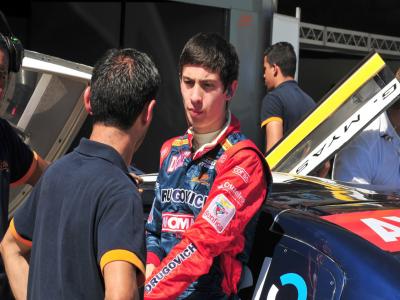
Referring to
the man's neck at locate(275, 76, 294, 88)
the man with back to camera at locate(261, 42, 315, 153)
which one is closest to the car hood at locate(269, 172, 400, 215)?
the man with back to camera at locate(261, 42, 315, 153)

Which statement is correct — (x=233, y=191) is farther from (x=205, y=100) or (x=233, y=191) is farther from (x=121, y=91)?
(x=121, y=91)

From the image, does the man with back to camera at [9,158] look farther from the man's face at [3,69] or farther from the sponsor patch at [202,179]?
the sponsor patch at [202,179]

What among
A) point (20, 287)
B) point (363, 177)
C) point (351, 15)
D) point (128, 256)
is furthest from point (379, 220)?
point (351, 15)

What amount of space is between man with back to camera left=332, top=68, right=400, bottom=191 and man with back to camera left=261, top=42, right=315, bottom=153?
0.85 meters

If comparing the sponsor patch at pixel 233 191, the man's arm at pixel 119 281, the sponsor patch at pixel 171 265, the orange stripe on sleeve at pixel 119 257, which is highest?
the sponsor patch at pixel 233 191

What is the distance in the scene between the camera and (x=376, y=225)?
187 centimetres

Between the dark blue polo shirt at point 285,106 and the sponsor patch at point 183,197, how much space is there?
7.05 feet

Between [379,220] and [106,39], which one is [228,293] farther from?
[106,39]

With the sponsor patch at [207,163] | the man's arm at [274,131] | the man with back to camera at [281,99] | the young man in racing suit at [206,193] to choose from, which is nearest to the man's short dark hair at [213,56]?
the young man in racing suit at [206,193]

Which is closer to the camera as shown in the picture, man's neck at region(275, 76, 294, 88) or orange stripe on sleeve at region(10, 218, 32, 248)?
orange stripe on sleeve at region(10, 218, 32, 248)

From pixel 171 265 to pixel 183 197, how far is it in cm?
26

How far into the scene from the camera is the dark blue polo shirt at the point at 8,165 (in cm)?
213

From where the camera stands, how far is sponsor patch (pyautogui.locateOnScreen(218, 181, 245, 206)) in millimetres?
1864

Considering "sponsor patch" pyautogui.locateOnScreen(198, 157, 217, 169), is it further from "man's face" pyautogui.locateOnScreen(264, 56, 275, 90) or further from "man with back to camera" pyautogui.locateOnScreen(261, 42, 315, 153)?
"man's face" pyautogui.locateOnScreen(264, 56, 275, 90)
